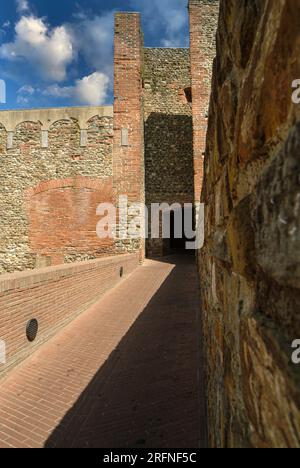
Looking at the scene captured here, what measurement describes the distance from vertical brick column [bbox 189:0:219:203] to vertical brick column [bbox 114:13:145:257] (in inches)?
105

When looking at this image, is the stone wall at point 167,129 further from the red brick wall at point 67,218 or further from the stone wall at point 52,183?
the stone wall at point 52,183

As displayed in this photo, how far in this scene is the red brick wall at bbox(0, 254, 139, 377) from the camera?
4104mm

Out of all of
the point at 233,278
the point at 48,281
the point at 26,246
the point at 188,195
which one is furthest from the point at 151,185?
the point at 233,278

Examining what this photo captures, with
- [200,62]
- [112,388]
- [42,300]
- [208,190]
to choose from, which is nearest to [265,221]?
[208,190]

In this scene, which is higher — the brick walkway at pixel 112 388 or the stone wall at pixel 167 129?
the stone wall at pixel 167 129

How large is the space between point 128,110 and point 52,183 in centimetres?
455

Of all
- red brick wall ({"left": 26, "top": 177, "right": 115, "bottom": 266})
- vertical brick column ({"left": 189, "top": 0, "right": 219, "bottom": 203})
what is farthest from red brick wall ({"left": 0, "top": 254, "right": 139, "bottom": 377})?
vertical brick column ({"left": 189, "top": 0, "right": 219, "bottom": 203})

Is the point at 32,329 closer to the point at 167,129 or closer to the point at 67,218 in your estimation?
the point at 67,218

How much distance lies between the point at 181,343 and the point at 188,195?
12442mm

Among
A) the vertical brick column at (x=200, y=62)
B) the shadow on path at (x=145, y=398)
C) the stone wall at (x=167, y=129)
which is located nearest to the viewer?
the shadow on path at (x=145, y=398)

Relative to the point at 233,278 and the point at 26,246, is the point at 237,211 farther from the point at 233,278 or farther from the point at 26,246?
the point at 26,246

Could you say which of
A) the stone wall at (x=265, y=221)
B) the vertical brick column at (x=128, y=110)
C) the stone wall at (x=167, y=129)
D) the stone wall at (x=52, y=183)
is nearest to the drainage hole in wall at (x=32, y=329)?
the stone wall at (x=265, y=221)

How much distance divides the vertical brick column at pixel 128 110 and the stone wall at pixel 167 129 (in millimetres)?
3062

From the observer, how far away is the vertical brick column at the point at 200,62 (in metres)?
14.6
